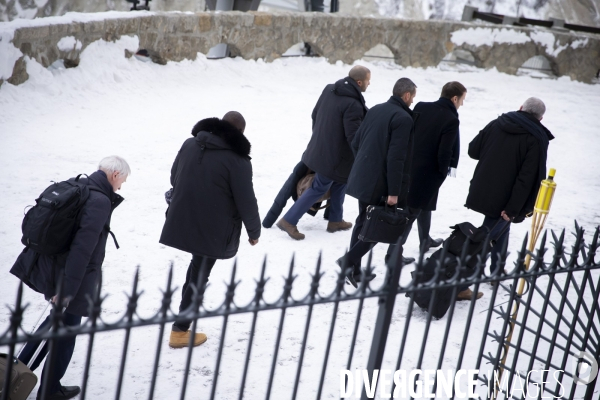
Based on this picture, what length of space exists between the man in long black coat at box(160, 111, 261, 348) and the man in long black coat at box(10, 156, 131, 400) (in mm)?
491

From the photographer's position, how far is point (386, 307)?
8.32ft

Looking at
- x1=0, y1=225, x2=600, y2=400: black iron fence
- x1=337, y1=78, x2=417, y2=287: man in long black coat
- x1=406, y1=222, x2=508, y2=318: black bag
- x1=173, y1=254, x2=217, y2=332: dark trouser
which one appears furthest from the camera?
x1=337, y1=78, x2=417, y2=287: man in long black coat

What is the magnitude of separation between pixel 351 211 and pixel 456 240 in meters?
2.04

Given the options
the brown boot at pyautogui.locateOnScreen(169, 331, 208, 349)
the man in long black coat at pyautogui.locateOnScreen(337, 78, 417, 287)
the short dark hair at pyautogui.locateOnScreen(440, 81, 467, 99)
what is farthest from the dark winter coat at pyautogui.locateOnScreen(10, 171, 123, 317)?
the short dark hair at pyautogui.locateOnScreen(440, 81, 467, 99)

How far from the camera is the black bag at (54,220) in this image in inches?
121

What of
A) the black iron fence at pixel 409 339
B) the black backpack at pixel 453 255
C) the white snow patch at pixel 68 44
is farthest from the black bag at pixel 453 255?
the white snow patch at pixel 68 44

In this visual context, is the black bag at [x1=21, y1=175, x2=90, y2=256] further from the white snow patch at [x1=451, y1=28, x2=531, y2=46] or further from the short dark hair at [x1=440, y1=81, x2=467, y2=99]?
the white snow patch at [x1=451, y1=28, x2=531, y2=46]

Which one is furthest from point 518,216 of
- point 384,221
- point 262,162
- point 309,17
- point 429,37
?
point 429,37

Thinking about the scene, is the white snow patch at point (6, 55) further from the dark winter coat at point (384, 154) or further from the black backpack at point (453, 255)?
the black backpack at point (453, 255)

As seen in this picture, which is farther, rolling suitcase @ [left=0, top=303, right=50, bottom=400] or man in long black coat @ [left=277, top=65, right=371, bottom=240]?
man in long black coat @ [left=277, top=65, right=371, bottom=240]

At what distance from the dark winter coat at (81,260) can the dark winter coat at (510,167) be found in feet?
9.04

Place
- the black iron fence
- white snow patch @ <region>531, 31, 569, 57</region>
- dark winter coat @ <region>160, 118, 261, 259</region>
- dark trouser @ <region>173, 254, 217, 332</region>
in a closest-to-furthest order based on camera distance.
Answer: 1. the black iron fence
2. dark winter coat @ <region>160, 118, 261, 259</region>
3. dark trouser @ <region>173, 254, 217, 332</region>
4. white snow patch @ <region>531, 31, 569, 57</region>

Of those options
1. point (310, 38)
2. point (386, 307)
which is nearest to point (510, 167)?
point (386, 307)

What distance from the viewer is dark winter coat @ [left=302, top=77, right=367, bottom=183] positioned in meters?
5.14
